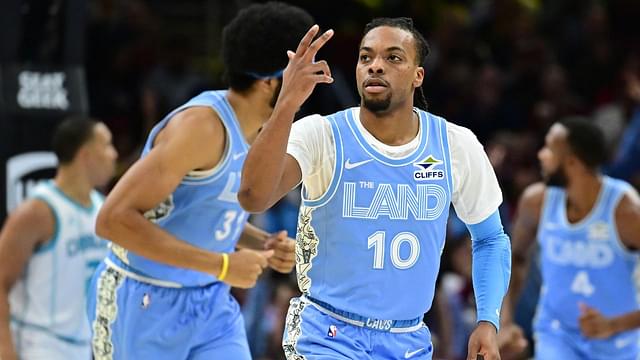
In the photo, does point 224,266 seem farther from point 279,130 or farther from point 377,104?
point 279,130

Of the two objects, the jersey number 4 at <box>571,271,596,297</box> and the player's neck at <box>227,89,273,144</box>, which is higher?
the player's neck at <box>227,89,273,144</box>

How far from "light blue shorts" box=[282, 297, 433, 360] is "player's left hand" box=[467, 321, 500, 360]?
0.63 feet

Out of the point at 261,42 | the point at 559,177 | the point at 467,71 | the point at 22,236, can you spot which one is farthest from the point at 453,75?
the point at 261,42

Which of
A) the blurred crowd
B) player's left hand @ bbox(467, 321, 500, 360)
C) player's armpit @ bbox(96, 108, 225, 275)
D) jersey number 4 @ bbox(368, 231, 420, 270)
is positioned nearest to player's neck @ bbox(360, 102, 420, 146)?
jersey number 4 @ bbox(368, 231, 420, 270)

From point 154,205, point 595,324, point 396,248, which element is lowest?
point 595,324

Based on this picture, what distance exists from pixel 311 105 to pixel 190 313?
621 cm

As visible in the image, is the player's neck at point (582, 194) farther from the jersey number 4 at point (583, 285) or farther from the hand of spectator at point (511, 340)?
the hand of spectator at point (511, 340)

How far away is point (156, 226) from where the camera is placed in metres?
5.13

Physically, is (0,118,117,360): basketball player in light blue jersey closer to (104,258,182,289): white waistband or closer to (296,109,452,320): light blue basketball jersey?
(104,258,182,289): white waistband

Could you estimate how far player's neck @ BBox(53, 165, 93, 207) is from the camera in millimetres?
6926

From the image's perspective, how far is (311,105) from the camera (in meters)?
11.5

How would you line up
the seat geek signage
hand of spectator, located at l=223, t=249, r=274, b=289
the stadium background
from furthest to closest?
the stadium background
the seat geek signage
hand of spectator, located at l=223, t=249, r=274, b=289

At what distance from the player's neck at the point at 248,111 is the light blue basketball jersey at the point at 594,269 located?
8.62 ft

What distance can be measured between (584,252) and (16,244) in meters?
3.25
